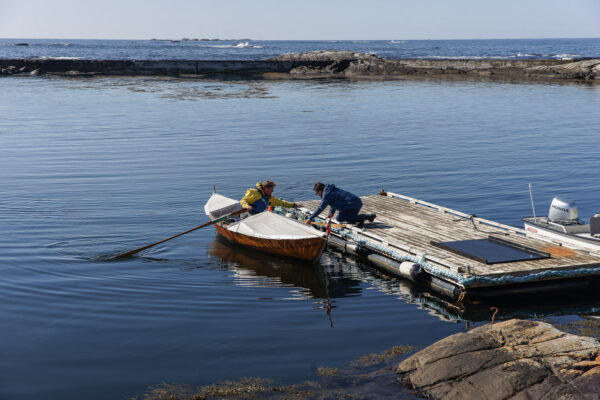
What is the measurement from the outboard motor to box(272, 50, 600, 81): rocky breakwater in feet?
213

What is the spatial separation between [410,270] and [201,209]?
32.7 feet

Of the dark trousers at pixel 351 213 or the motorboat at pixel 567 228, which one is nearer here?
the motorboat at pixel 567 228

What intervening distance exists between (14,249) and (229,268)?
20.5 feet

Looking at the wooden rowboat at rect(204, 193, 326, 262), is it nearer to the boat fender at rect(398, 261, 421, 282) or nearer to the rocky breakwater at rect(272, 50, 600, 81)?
the boat fender at rect(398, 261, 421, 282)

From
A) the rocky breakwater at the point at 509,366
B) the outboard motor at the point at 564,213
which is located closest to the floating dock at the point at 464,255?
the outboard motor at the point at 564,213

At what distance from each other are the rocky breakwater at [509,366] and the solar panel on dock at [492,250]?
490 cm

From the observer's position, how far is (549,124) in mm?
42875

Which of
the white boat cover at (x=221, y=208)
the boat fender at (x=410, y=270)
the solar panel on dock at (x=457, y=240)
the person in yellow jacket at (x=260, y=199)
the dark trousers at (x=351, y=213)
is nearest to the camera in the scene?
the solar panel on dock at (x=457, y=240)

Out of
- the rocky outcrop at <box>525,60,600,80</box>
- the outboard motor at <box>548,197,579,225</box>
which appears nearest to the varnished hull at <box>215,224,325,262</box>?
the outboard motor at <box>548,197,579,225</box>

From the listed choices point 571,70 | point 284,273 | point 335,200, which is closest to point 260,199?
point 335,200

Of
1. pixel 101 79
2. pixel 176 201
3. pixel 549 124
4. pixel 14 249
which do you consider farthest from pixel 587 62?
pixel 14 249

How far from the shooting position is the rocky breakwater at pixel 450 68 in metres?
77.6

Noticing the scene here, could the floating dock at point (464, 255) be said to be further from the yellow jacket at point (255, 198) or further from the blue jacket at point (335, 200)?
the yellow jacket at point (255, 198)

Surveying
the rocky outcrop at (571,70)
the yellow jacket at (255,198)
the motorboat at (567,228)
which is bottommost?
the motorboat at (567,228)
